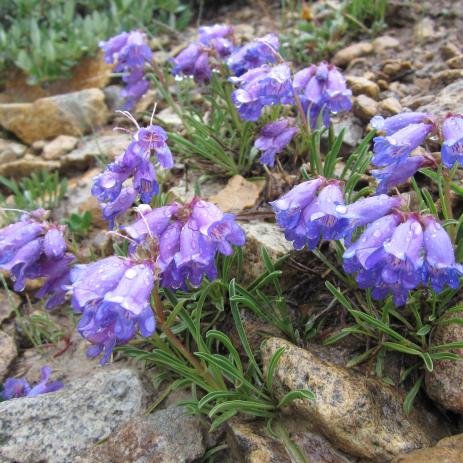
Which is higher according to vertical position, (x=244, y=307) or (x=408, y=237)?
(x=408, y=237)

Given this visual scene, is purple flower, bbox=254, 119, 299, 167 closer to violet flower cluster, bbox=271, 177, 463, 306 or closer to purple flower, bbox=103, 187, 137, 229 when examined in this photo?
purple flower, bbox=103, 187, 137, 229

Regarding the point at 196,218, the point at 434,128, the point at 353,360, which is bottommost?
the point at 353,360

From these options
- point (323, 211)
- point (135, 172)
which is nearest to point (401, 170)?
point (323, 211)

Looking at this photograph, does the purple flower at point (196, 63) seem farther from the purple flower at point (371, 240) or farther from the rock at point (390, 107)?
the purple flower at point (371, 240)

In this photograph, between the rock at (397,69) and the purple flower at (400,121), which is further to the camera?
the rock at (397,69)

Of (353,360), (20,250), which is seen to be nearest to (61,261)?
(20,250)

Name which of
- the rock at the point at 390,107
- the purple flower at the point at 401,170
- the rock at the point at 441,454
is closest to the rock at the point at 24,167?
the rock at the point at 390,107

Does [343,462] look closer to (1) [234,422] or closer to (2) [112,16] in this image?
(1) [234,422]
